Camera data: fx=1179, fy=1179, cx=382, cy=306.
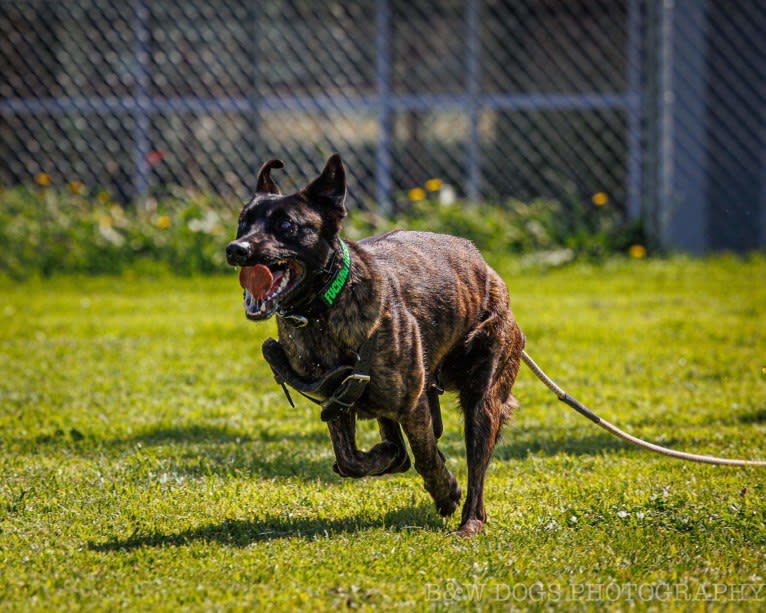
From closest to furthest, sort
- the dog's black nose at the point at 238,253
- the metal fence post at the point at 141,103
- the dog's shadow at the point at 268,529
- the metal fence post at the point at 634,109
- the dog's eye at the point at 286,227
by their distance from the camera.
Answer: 1. the dog's black nose at the point at 238,253
2. the dog's eye at the point at 286,227
3. the dog's shadow at the point at 268,529
4. the metal fence post at the point at 634,109
5. the metal fence post at the point at 141,103

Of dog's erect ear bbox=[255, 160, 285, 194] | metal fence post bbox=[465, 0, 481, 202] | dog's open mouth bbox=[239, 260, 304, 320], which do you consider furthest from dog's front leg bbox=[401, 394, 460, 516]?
metal fence post bbox=[465, 0, 481, 202]

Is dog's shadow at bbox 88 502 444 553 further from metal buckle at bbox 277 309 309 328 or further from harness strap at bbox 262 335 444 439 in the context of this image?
metal buckle at bbox 277 309 309 328

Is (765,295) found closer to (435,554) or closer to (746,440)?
(746,440)

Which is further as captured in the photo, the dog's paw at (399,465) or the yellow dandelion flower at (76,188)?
the yellow dandelion flower at (76,188)

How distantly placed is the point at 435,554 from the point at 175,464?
1639 millimetres

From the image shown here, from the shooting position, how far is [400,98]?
12180mm

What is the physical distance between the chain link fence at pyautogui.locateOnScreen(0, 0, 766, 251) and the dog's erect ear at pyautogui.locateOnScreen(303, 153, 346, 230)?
7159 mm

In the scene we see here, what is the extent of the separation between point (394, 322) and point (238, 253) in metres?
0.66

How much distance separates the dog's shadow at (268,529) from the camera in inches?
159

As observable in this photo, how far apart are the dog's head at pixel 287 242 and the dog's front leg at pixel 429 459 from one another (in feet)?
1.99

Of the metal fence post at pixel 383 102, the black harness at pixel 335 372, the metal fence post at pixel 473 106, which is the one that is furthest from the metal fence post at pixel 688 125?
the black harness at pixel 335 372

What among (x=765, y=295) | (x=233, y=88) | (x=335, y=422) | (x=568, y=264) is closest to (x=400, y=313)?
(x=335, y=422)

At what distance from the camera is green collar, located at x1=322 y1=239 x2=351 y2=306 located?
13.1 feet

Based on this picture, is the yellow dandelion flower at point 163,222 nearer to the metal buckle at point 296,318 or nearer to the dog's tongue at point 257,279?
the metal buckle at point 296,318
